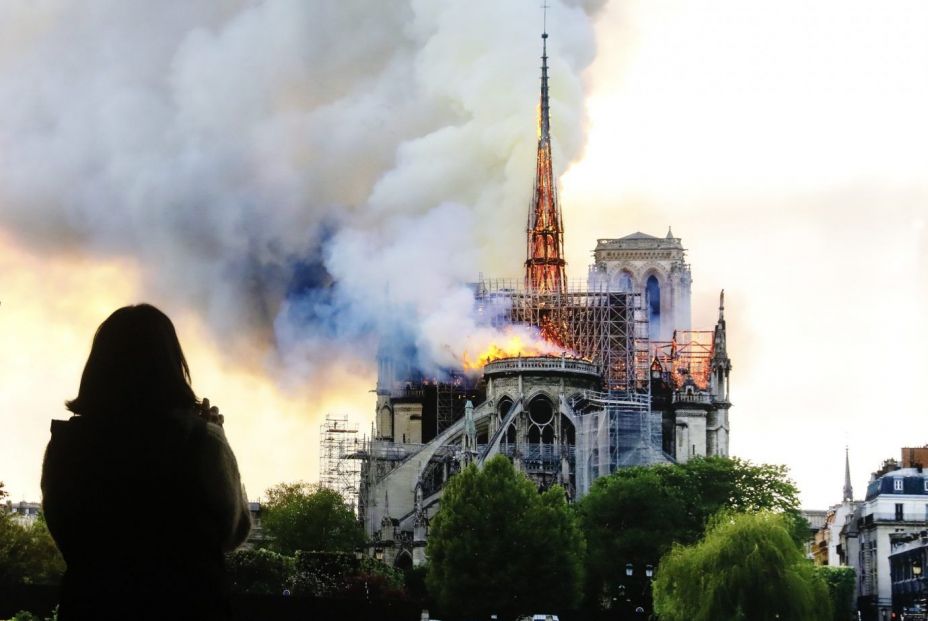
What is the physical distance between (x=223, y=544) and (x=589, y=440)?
122 meters

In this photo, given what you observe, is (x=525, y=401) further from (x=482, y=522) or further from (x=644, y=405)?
(x=482, y=522)

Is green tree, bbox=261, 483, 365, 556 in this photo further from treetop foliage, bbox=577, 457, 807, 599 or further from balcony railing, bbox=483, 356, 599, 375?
treetop foliage, bbox=577, 457, 807, 599

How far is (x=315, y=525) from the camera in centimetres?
13112

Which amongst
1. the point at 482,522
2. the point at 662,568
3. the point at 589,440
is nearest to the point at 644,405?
the point at 589,440

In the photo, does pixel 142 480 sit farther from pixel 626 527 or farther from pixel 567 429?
pixel 567 429

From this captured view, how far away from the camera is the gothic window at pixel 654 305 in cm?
18712

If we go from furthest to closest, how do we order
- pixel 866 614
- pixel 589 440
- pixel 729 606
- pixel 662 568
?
pixel 866 614
pixel 589 440
pixel 662 568
pixel 729 606

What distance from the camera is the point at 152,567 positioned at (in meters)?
9.53

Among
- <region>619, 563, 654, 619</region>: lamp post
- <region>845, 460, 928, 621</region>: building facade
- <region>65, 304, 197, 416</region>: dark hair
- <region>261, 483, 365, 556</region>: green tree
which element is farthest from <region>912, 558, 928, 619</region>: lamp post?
<region>65, 304, 197, 416</region>: dark hair

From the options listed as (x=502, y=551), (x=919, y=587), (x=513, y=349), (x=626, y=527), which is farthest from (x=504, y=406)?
(x=502, y=551)

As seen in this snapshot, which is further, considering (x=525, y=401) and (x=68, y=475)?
(x=525, y=401)

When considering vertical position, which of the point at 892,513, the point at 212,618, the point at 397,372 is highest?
the point at 397,372

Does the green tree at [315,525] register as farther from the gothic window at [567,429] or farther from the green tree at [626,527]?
the green tree at [626,527]

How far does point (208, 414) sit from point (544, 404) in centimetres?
12639
